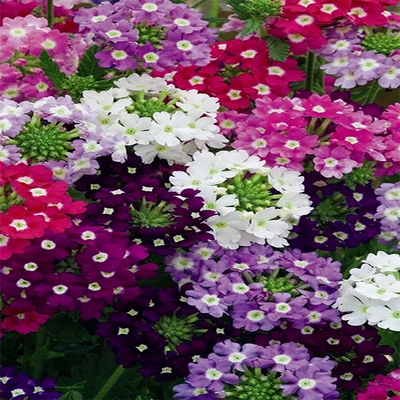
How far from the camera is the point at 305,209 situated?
1850mm

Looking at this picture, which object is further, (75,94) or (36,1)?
(36,1)

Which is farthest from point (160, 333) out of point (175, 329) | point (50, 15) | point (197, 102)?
point (50, 15)

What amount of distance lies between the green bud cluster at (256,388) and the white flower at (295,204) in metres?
0.30

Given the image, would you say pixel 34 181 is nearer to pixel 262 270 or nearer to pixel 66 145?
pixel 66 145

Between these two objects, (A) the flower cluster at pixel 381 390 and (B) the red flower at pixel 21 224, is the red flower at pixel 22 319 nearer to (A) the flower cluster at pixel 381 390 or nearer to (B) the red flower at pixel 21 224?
(B) the red flower at pixel 21 224

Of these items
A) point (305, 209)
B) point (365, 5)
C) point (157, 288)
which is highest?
point (365, 5)

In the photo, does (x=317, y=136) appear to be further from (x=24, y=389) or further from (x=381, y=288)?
(x=24, y=389)

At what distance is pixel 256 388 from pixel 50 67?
2.45 ft

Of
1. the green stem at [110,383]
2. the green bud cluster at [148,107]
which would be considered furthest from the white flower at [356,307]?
the green bud cluster at [148,107]

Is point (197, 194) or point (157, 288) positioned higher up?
point (197, 194)

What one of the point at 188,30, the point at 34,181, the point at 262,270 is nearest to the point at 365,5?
the point at 188,30

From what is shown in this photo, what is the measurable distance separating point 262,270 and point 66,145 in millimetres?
394

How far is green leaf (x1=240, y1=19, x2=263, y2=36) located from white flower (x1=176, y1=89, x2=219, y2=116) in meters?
0.16

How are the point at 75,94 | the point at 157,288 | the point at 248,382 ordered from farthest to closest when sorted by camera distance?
the point at 75,94
the point at 157,288
the point at 248,382
